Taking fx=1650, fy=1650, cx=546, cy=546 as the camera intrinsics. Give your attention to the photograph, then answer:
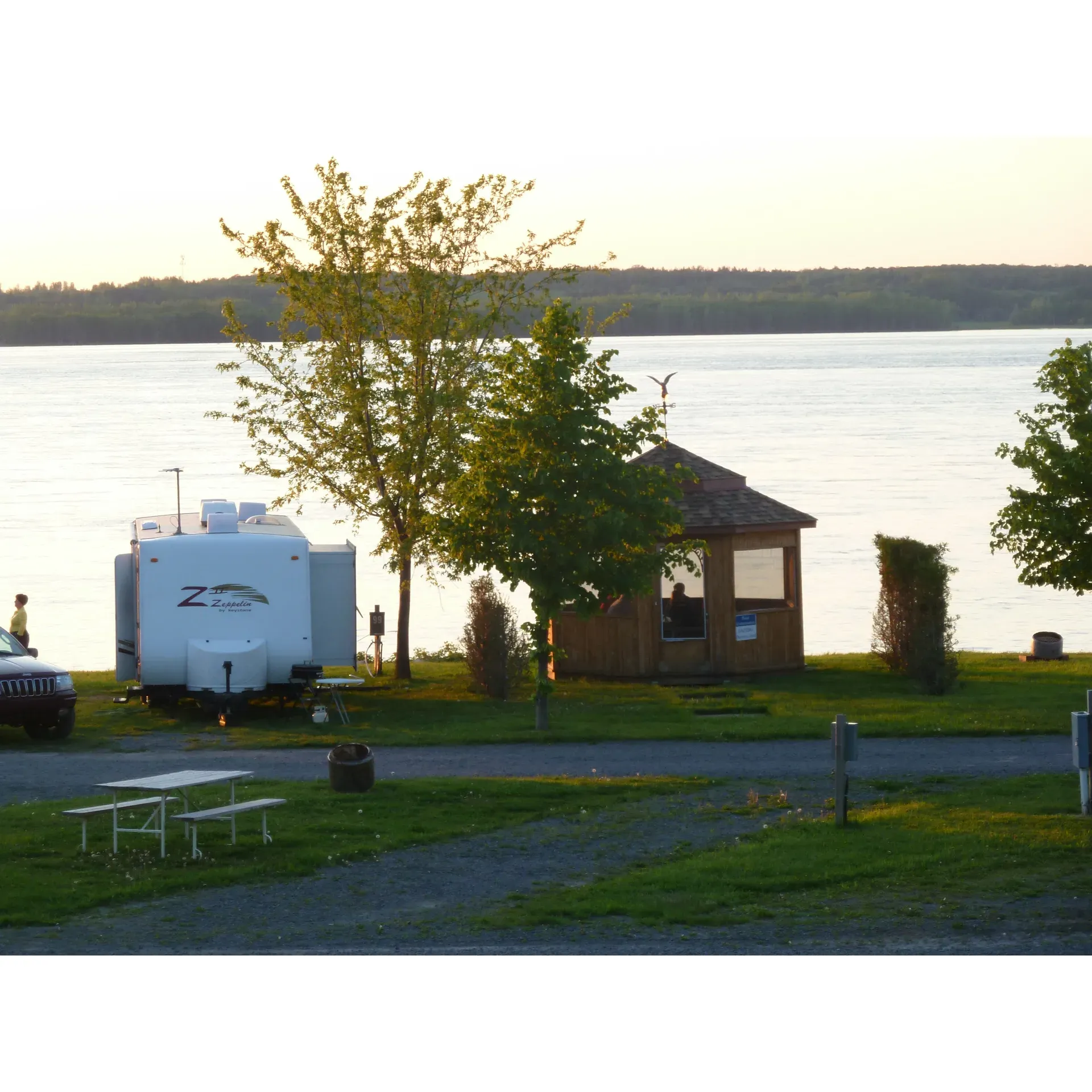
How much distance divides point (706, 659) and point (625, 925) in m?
15.7

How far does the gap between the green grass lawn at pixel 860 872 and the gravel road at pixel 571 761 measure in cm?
268

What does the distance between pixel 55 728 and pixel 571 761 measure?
23.8ft

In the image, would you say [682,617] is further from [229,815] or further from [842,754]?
[229,815]

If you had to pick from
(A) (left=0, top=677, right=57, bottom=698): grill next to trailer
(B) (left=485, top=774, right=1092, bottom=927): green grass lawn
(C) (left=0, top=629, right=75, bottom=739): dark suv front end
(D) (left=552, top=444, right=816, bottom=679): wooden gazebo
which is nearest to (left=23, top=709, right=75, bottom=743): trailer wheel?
(C) (left=0, top=629, right=75, bottom=739): dark suv front end

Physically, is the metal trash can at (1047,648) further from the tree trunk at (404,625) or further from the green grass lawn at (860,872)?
the green grass lawn at (860,872)

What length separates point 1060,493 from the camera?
61.1 ft

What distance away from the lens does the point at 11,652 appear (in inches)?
891

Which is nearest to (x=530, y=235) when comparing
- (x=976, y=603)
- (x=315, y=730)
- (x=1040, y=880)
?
(x=315, y=730)

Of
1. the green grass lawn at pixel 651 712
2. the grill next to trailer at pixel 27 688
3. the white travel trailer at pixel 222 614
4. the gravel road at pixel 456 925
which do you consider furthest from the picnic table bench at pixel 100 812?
the white travel trailer at pixel 222 614

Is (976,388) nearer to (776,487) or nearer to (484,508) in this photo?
(776,487)

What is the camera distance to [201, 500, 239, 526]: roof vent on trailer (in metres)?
25.3

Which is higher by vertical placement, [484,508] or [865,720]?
[484,508]

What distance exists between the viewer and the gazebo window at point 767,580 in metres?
28.1

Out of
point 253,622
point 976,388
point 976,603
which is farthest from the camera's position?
point 976,388
